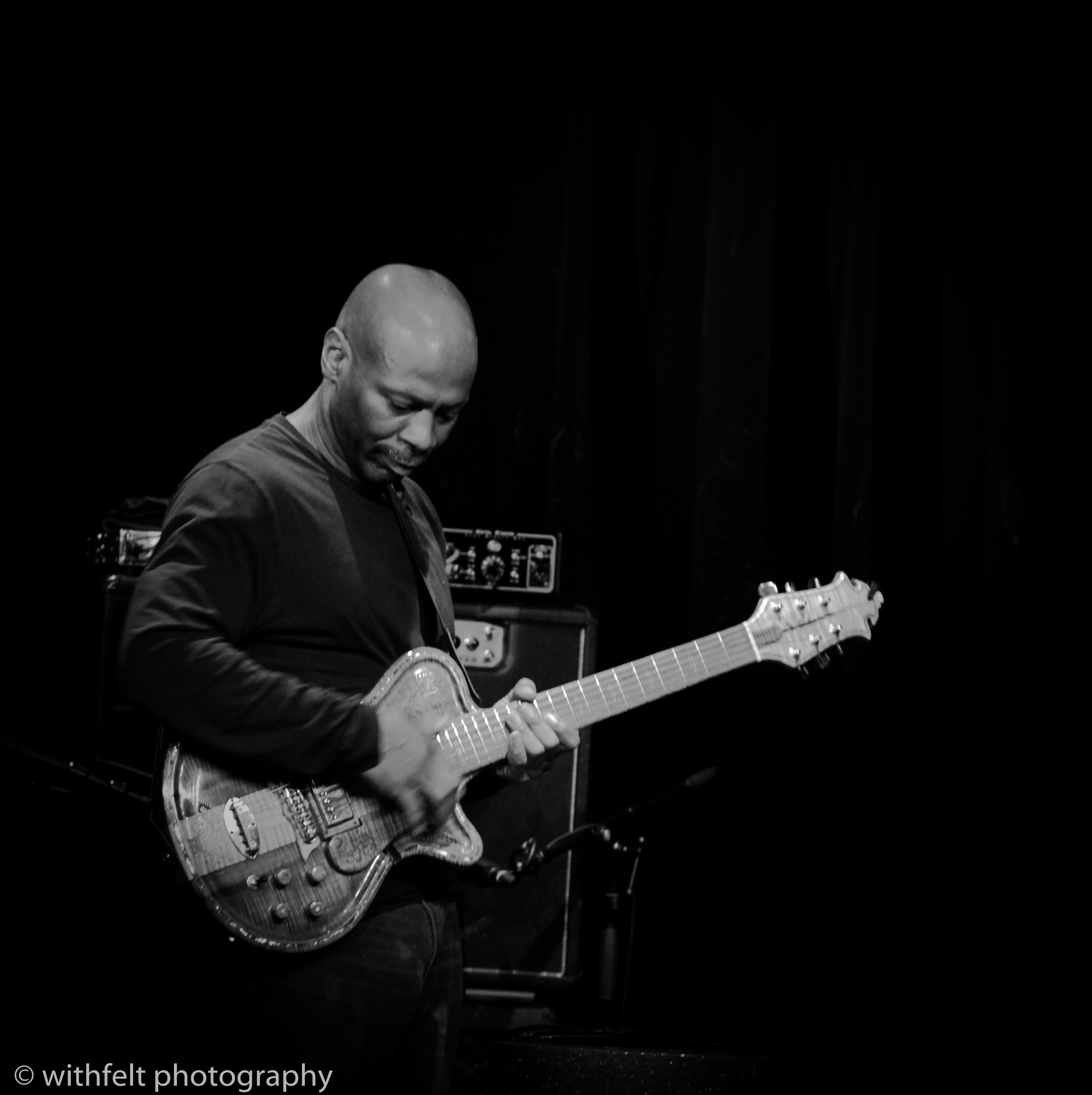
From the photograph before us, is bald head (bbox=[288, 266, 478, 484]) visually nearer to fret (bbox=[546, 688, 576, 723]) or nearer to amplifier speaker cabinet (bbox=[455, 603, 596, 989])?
fret (bbox=[546, 688, 576, 723])

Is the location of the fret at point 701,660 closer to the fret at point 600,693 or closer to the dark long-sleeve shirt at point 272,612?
the fret at point 600,693

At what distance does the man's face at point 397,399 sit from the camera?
6.56 ft

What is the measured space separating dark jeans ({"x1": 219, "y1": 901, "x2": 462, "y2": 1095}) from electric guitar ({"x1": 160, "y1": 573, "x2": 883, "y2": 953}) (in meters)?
0.05

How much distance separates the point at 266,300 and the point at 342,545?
1668mm

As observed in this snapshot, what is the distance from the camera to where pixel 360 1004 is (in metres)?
1.85

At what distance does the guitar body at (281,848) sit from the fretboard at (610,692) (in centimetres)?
16

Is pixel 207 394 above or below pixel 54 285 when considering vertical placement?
below

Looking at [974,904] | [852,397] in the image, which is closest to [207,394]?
[852,397]

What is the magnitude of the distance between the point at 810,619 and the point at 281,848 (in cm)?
114

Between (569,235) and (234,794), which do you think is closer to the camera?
(234,794)

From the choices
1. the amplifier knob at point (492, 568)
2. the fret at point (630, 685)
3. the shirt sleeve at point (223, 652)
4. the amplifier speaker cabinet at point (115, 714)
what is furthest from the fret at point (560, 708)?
the amplifier speaker cabinet at point (115, 714)

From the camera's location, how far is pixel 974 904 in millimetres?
3275

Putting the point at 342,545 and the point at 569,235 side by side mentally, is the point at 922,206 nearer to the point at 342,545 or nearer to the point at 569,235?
the point at 569,235

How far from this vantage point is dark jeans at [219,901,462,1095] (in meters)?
1.82
